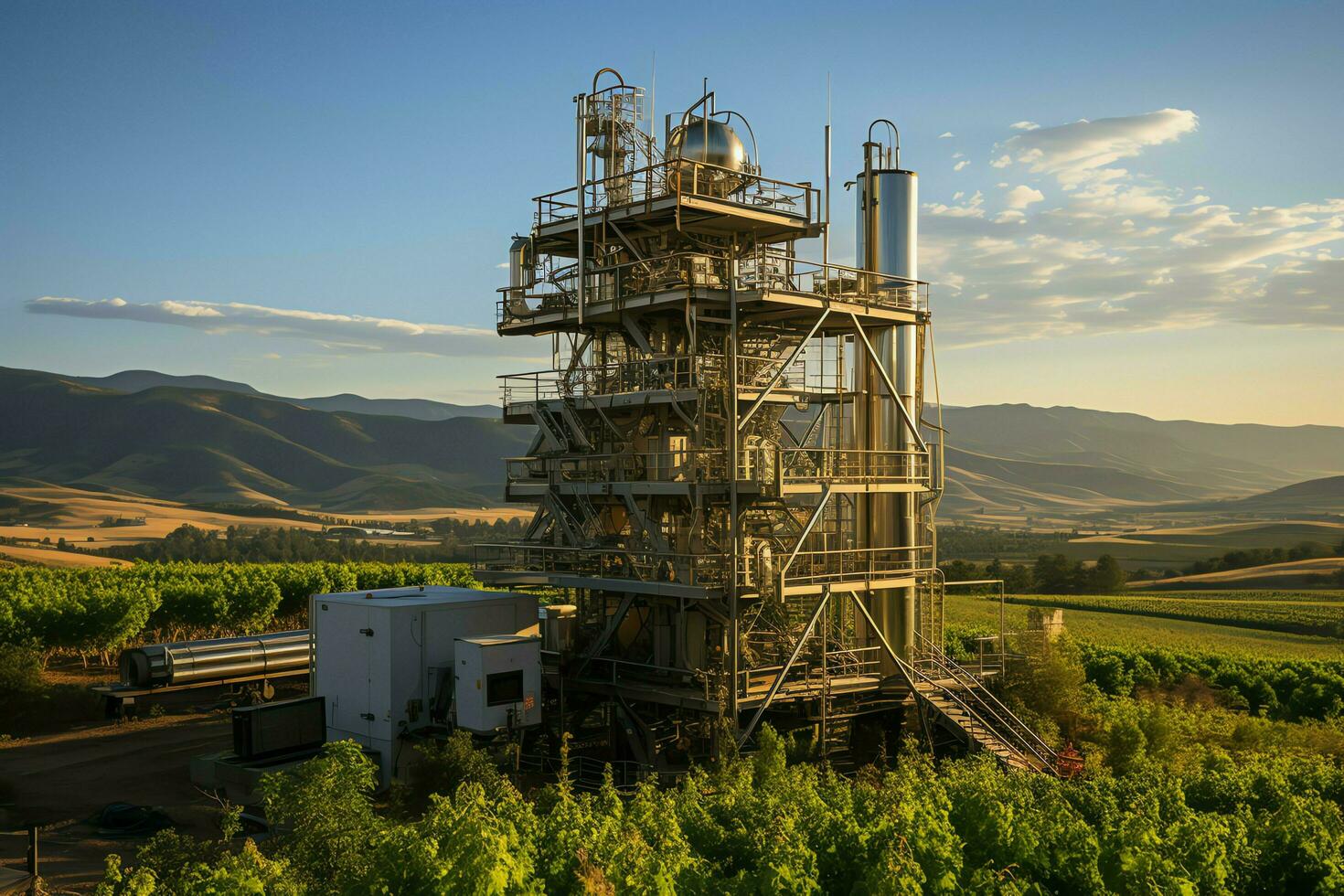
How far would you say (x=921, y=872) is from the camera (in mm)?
15336

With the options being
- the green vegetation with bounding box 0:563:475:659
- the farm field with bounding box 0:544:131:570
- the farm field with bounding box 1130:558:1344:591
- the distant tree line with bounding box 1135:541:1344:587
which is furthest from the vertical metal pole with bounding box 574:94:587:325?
the distant tree line with bounding box 1135:541:1344:587

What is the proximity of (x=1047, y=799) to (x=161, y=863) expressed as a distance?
1475 cm

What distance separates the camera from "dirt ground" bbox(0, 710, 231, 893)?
961 inches

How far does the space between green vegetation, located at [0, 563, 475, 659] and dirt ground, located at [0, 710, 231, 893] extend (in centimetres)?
632

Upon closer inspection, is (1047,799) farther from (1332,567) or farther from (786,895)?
(1332,567)

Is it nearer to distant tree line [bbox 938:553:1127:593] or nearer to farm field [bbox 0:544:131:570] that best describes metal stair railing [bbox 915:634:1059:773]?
distant tree line [bbox 938:553:1127:593]

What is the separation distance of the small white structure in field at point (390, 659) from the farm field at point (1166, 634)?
2856 cm

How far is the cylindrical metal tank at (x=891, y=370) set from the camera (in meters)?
35.5

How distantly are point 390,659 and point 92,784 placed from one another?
28.7ft

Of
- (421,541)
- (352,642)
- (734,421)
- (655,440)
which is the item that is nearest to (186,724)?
(352,642)

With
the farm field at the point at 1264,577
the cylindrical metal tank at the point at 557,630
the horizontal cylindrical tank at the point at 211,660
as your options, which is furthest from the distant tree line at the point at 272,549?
the cylindrical metal tank at the point at 557,630

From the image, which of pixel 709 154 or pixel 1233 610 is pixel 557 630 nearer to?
pixel 709 154

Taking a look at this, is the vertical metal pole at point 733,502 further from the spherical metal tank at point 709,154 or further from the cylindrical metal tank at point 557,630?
the cylindrical metal tank at point 557,630

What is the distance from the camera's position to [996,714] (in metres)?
31.9
